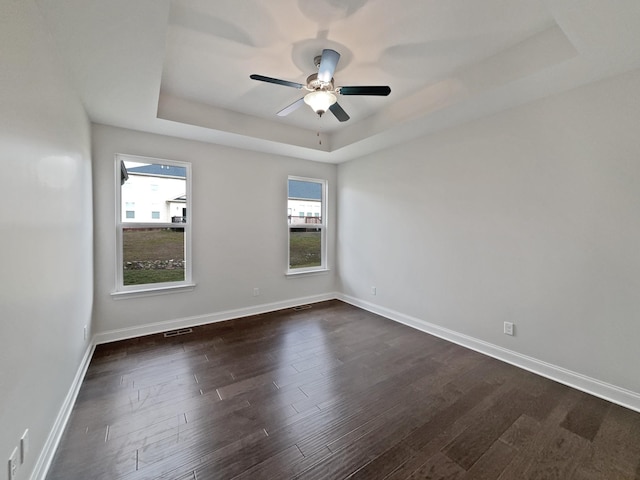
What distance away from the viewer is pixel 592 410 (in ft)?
6.72

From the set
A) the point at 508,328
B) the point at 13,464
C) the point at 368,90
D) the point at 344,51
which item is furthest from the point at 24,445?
the point at 508,328

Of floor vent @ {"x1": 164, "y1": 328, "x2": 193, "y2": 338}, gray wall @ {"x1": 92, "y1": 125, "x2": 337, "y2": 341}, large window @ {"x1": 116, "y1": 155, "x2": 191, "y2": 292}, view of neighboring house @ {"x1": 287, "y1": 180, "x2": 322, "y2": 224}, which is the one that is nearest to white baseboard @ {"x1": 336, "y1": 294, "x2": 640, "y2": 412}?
gray wall @ {"x1": 92, "y1": 125, "x2": 337, "y2": 341}

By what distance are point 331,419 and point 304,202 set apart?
3.48m

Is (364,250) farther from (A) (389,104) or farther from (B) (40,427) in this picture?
(B) (40,427)

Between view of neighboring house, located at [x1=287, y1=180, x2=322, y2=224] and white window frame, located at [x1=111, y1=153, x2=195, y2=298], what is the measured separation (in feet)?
5.13

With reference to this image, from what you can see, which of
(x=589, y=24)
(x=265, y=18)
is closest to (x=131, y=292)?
(x=265, y=18)

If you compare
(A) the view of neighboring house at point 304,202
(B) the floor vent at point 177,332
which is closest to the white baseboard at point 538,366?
(A) the view of neighboring house at point 304,202

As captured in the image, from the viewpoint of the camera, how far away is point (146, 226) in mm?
3430

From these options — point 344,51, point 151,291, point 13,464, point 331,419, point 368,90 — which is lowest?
point 331,419

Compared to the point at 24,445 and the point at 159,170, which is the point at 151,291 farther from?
the point at 24,445

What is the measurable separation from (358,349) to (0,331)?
2.74m

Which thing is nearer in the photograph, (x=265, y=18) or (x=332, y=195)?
(x=265, y=18)

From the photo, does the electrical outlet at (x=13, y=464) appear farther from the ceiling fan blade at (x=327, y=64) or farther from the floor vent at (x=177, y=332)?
the ceiling fan blade at (x=327, y=64)

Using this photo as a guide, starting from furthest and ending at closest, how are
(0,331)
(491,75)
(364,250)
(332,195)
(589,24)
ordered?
(332,195) < (364,250) < (491,75) < (589,24) < (0,331)
